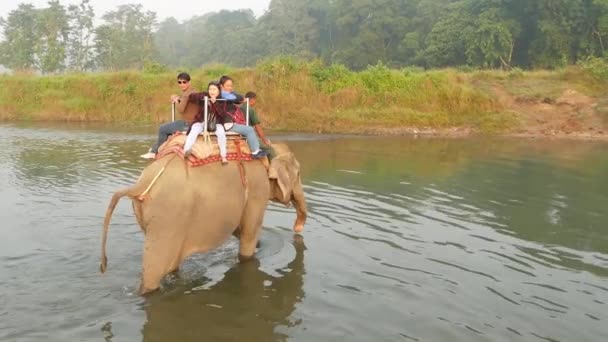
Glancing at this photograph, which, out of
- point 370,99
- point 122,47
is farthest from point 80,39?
point 370,99

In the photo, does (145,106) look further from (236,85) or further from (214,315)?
(214,315)

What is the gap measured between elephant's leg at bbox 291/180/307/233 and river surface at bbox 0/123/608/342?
24cm

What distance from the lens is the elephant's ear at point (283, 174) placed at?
7.12 meters

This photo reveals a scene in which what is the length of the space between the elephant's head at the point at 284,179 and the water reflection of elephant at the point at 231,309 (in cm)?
103

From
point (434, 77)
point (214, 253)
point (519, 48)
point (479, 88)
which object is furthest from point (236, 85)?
point (519, 48)

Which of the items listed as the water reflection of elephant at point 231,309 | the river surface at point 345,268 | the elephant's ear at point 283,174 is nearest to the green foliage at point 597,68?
the river surface at point 345,268

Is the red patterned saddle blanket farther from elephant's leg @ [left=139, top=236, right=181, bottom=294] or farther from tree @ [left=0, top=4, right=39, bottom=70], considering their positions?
tree @ [left=0, top=4, right=39, bottom=70]

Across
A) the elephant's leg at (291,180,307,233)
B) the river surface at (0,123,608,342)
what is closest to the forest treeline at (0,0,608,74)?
the river surface at (0,123,608,342)

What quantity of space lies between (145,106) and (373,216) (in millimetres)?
21658

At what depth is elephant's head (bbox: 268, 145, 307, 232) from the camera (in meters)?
7.18

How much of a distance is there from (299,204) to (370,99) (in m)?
19.0

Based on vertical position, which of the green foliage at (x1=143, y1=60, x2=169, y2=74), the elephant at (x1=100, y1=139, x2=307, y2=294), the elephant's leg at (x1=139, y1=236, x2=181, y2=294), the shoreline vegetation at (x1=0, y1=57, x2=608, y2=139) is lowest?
the elephant's leg at (x1=139, y1=236, x2=181, y2=294)

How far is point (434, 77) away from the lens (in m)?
26.8

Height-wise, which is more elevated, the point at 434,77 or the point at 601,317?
the point at 434,77
